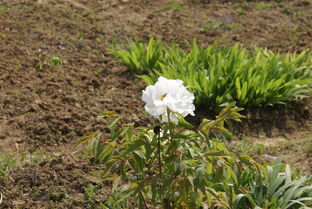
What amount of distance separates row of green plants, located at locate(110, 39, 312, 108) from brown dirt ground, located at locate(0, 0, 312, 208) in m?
0.17

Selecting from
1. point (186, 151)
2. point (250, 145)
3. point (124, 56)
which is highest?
point (186, 151)

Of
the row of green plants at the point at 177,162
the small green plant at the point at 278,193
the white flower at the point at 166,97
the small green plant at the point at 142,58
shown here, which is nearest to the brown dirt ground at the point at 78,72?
the small green plant at the point at 142,58

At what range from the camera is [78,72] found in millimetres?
4707

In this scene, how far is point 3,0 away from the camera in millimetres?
6262

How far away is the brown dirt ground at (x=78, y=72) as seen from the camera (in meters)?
3.23

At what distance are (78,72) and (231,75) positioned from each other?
1612 mm

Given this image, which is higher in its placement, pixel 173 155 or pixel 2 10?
pixel 173 155

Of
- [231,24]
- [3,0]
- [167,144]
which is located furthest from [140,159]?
[3,0]

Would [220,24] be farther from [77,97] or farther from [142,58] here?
[77,97]

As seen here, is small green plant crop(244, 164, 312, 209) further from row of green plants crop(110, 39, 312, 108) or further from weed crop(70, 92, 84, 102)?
weed crop(70, 92, 84, 102)

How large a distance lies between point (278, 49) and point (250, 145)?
213cm

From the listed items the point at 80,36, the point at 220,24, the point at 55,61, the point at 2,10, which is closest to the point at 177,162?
the point at 55,61

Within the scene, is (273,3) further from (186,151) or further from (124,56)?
(186,151)

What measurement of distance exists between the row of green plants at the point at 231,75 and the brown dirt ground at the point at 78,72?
0.17m
